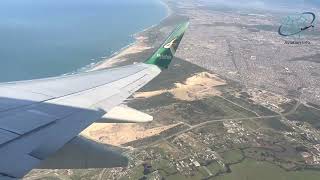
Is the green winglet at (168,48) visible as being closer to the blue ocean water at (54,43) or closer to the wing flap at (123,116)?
the wing flap at (123,116)

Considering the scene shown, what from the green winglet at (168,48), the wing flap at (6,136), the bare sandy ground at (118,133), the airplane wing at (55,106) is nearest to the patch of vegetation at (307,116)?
the bare sandy ground at (118,133)

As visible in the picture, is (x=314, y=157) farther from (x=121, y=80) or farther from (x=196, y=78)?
(x=121, y=80)

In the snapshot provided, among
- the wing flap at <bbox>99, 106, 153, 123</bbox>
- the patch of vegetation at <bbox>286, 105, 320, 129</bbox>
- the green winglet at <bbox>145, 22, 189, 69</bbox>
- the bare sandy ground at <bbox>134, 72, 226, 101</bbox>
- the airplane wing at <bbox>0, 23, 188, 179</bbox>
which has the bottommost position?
the patch of vegetation at <bbox>286, 105, 320, 129</bbox>

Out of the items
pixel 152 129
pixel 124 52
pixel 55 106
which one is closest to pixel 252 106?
pixel 152 129

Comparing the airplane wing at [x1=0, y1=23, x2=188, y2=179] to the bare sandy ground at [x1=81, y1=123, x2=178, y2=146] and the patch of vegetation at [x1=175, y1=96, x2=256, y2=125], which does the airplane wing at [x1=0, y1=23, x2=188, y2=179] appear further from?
the patch of vegetation at [x1=175, y1=96, x2=256, y2=125]

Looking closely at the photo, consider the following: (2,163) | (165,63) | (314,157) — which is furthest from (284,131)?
(2,163)

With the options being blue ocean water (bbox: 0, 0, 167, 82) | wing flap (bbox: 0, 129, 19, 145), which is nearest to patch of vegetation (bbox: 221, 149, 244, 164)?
wing flap (bbox: 0, 129, 19, 145)
